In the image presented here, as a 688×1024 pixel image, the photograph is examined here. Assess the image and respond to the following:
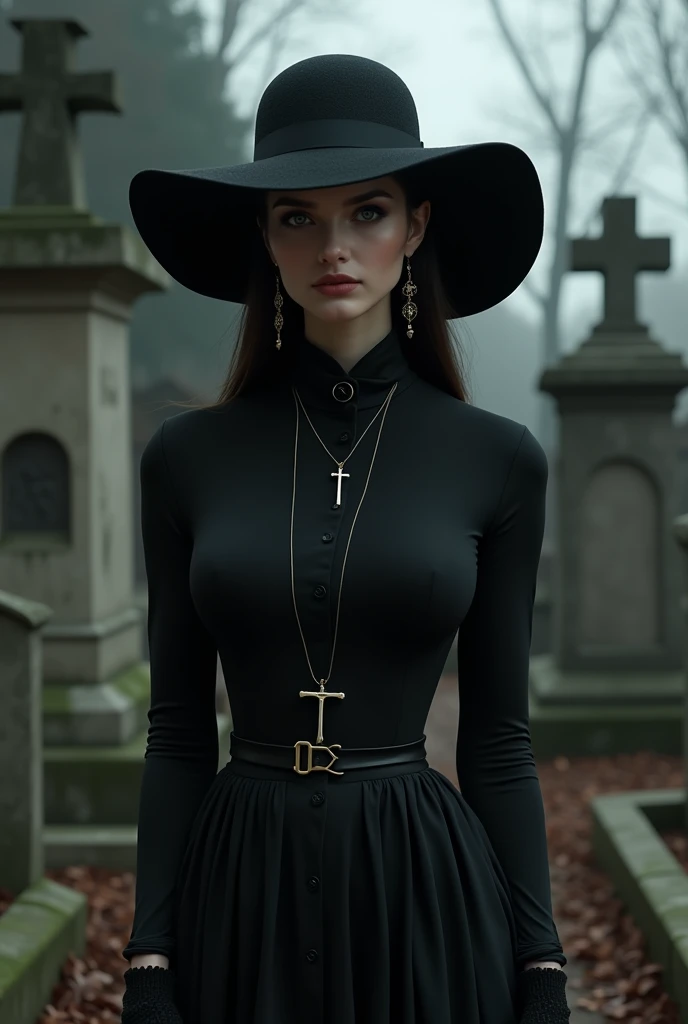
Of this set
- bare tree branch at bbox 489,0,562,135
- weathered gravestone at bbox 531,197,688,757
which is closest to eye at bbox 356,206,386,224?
weathered gravestone at bbox 531,197,688,757

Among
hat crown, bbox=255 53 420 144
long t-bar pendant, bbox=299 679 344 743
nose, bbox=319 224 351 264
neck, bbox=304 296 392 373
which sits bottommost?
long t-bar pendant, bbox=299 679 344 743

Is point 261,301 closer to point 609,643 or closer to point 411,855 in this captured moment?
point 411,855

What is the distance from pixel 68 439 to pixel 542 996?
14.8ft

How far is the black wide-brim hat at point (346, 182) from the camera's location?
1846 mm

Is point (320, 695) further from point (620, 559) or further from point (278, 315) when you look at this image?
point (620, 559)

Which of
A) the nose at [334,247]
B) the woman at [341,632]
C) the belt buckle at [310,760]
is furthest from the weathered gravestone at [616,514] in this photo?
the belt buckle at [310,760]

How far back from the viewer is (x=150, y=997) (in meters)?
1.73

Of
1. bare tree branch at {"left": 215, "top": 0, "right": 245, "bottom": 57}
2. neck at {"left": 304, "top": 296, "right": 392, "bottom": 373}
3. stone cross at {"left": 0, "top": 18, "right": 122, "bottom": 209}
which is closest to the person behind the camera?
neck at {"left": 304, "top": 296, "right": 392, "bottom": 373}

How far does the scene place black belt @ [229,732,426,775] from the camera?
5.93 ft

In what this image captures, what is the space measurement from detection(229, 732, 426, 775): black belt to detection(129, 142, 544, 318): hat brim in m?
0.78

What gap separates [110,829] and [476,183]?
4.05 meters

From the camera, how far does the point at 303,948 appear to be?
174 cm

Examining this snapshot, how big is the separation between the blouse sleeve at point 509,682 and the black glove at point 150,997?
1.69ft

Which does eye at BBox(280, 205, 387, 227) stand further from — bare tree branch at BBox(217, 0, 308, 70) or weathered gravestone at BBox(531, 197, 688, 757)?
bare tree branch at BBox(217, 0, 308, 70)
